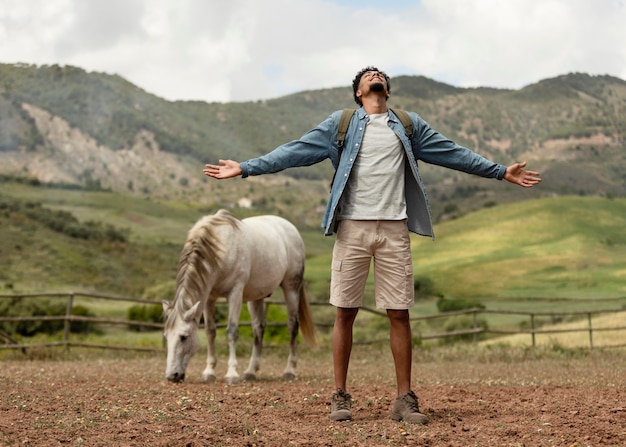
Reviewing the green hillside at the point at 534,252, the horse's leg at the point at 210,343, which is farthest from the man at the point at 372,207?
the green hillside at the point at 534,252

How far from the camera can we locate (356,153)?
5.43m

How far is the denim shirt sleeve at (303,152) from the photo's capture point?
5586 millimetres

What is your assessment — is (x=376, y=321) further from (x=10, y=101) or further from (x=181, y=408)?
(x=10, y=101)

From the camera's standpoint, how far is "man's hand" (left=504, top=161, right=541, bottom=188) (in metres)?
5.65

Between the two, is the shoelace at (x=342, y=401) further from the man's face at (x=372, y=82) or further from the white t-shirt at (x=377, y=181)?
the man's face at (x=372, y=82)

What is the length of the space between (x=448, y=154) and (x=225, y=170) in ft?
5.16

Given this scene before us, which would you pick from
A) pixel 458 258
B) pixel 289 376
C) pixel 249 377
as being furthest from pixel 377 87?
pixel 458 258

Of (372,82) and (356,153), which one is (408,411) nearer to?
(356,153)

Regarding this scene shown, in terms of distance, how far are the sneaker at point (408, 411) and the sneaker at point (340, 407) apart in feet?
0.99

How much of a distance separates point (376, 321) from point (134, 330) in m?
7.22

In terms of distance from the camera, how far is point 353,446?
14.5ft

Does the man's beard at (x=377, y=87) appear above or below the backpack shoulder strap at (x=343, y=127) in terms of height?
above

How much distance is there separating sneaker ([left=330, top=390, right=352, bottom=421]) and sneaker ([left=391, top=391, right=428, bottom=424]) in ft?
0.99

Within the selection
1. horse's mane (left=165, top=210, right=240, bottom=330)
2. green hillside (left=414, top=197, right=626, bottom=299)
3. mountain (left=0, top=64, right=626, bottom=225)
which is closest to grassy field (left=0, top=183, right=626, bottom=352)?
green hillside (left=414, top=197, right=626, bottom=299)
